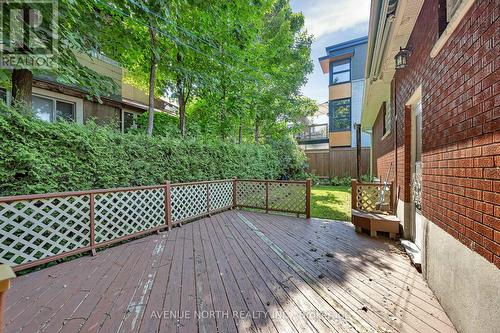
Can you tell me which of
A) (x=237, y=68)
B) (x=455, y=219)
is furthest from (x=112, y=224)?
(x=237, y=68)

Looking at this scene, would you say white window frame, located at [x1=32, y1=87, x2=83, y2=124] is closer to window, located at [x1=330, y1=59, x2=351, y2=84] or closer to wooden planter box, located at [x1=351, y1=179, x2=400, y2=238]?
wooden planter box, located at [x1=351, y1=179, x2=400, y2=238]

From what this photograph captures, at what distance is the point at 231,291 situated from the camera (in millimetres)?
2564

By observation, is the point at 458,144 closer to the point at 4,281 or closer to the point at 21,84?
the point at 4,281

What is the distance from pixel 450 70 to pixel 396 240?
3231mm

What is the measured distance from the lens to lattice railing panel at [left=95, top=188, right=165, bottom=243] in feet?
13.0

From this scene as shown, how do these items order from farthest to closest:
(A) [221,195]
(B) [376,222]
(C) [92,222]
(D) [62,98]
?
(D) [62,98] → (A) [221,195] → (B) [376,222] → (C) [92,222]

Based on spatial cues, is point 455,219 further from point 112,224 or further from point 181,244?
point 112,224

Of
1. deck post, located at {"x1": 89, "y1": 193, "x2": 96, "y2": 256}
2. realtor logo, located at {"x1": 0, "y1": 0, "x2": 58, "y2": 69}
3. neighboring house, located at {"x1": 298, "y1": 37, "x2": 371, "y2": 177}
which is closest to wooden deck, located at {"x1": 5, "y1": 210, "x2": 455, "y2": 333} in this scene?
deck post, located at {"x1": 89, "y1": 193, "x2": 96, "y2": 256}

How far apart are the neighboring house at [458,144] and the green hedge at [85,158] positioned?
462 cm

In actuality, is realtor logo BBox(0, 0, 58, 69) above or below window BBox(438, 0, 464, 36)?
above

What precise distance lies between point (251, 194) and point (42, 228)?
4901 mm

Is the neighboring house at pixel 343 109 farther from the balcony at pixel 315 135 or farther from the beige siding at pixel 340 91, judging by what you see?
the balcony at pixel 315 135

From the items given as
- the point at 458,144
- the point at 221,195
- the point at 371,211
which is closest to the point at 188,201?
the point at 221,195

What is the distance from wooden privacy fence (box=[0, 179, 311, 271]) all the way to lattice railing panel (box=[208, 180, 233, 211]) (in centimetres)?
5
